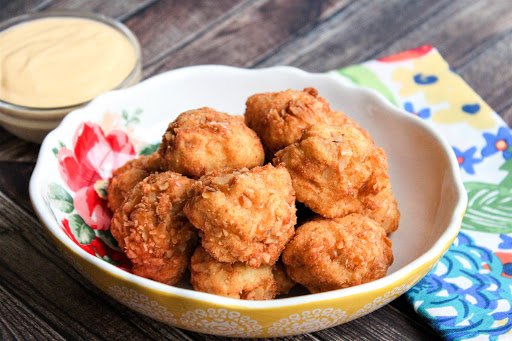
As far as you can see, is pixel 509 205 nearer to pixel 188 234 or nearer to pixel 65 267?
pixel 188 234

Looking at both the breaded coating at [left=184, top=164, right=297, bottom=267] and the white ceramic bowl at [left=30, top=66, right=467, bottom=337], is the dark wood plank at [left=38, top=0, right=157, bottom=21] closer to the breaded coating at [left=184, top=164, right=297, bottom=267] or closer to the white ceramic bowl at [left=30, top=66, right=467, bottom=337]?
the white ceramic bowl at [left=30, top=66, right=467, bottom=337]

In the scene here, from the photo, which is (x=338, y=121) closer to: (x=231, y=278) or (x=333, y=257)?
(x=333, y=257)

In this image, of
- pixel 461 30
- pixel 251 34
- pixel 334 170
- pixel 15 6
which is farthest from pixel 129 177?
pixel 461 30

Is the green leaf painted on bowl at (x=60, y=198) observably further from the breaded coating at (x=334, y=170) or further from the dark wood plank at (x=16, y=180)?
the breaded coating at (x=334, y=170)

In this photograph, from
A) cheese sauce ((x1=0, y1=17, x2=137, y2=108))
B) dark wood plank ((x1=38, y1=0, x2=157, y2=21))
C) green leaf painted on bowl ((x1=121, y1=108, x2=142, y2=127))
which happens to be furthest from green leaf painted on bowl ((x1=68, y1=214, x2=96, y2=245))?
dark wood plank ((x1=38, y1=0, x2=157, y2=21))

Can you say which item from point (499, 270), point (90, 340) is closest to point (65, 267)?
point (90, 340)

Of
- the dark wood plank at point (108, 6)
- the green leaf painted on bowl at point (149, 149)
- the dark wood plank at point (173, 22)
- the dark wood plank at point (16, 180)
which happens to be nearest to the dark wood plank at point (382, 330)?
the green leaf painted on bowl at point (149, 149)
